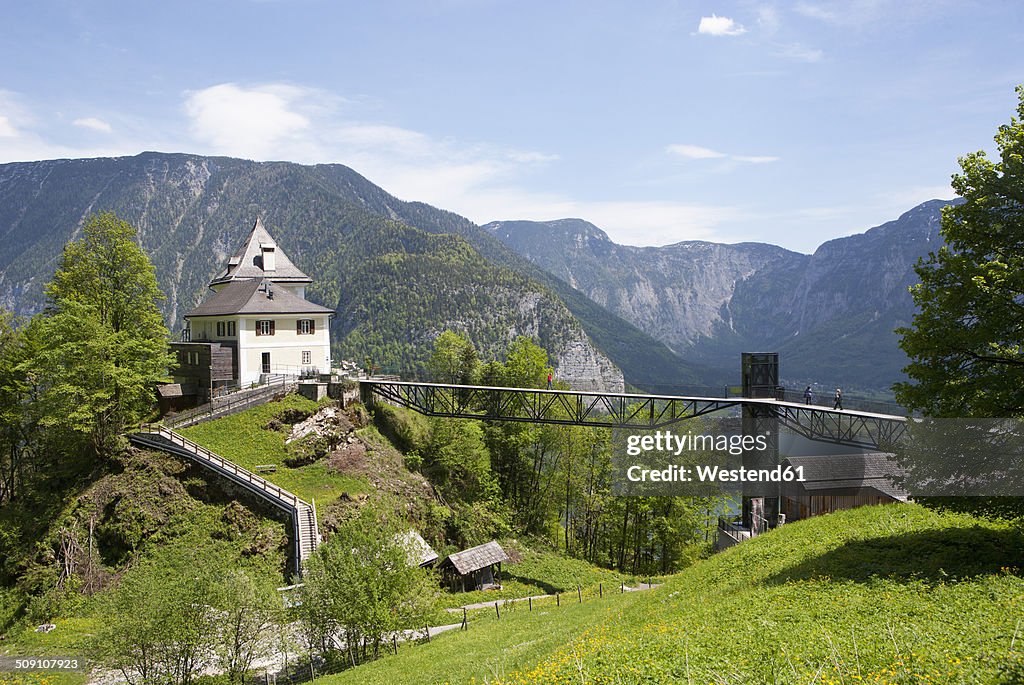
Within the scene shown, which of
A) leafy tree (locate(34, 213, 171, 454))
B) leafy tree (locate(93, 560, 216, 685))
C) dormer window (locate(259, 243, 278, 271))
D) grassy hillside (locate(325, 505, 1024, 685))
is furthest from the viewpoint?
dormer window (locate(259, 243, 278, 271))

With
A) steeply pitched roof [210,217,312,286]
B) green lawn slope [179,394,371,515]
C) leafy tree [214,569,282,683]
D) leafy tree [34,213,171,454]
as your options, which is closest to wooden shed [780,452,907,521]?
green lawn slope [179,394,371,515]

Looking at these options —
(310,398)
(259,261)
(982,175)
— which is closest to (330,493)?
(310,398)

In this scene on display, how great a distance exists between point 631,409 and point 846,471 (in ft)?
55.3

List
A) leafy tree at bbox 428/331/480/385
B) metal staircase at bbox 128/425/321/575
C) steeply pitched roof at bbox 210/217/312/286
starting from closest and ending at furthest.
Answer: metal staircase at bbox 128/425/321/575, leafy tree at bbox 428/331/480/385, steeply pitched roof at bbox 210/217/312/286

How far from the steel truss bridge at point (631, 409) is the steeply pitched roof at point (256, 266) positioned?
50.1 ft

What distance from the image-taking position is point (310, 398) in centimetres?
4572

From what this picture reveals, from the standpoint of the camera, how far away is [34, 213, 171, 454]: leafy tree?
3672 centimetres

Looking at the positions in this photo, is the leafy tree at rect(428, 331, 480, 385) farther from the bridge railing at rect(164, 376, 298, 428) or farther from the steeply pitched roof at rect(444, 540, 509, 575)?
the steeply pitched roof at rect(444, 540, 509, 575)

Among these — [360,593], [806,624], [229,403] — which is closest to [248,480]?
[229,403]

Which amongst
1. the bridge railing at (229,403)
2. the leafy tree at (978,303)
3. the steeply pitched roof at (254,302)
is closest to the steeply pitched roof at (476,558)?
the bridge railing at (229,403)

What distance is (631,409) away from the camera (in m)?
43.7

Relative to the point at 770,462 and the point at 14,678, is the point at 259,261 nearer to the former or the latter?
the point at 14,678

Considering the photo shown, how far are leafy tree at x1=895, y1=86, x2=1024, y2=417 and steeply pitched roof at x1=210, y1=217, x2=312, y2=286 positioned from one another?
160 ft

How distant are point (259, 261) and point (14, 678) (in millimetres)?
40386
